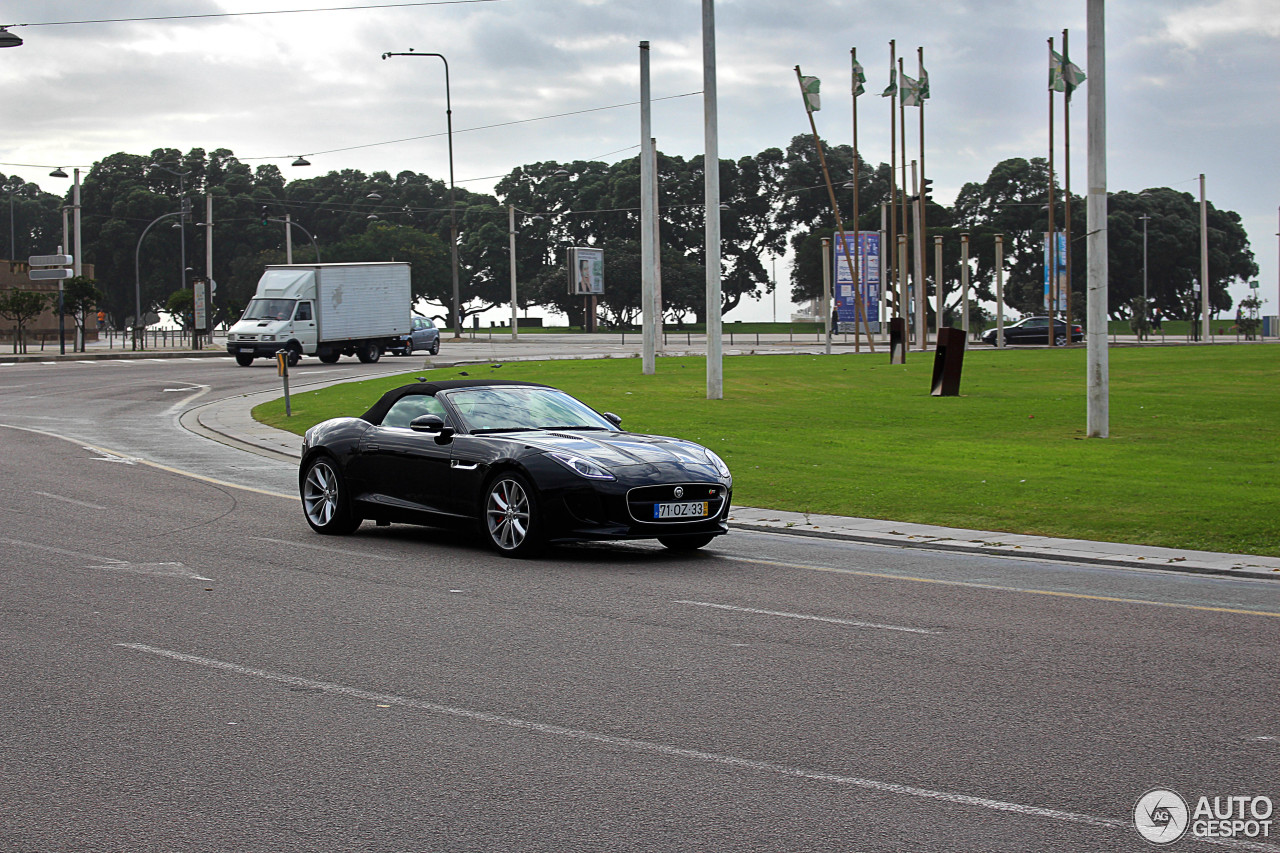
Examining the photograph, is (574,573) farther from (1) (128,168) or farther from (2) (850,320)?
(1) (128,168)

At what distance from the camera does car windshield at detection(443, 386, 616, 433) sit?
11953 millimetres

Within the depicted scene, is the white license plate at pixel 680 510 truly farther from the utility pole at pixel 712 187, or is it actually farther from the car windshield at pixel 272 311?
the car windshield at pixel 272 311

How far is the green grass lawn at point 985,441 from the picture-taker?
1358 centimetres

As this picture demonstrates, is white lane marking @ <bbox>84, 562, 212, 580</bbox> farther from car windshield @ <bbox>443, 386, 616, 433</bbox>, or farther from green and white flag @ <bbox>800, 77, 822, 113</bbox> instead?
green and white flag @ <bbox>800, 77, 822, 113</bbox>

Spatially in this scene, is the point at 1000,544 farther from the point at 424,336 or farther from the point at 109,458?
the point at 424,336

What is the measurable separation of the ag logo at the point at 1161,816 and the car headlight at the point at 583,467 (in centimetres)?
615

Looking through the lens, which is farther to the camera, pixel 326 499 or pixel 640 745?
pixel 326 499

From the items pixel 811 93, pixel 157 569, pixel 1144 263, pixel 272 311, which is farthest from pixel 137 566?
pixel 1144 263

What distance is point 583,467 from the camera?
10.9 meters

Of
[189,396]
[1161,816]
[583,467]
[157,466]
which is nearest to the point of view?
[1161,816]

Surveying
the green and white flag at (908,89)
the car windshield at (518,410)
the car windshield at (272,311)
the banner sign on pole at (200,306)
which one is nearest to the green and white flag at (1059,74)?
the green and white flag at (908,89)

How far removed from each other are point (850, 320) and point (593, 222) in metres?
57.2

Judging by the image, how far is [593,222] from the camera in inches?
4621

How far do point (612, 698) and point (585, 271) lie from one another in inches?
3624
